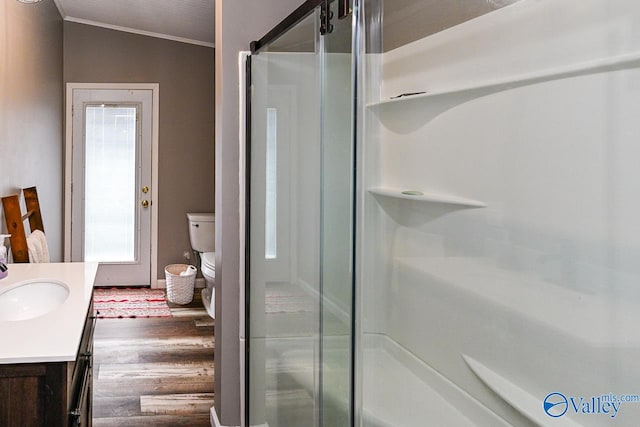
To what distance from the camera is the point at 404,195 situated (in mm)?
1576

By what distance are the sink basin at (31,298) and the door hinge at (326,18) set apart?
131 cm

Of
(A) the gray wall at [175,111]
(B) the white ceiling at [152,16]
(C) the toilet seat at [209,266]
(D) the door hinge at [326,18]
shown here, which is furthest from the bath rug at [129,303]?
(D) the door hinge at [326,18]

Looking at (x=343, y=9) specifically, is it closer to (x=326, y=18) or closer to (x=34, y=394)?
(x=326, y=18)

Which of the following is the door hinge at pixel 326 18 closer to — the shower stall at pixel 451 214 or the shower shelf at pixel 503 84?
the shower stall at pixel 451 214

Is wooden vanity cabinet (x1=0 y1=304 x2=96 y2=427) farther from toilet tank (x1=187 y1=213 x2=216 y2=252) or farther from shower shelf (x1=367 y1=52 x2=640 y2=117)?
toilet tank (x1=187 y1=213 x2=216 y2=252)

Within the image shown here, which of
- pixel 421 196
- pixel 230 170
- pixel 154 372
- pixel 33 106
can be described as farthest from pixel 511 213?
pixel 33 106

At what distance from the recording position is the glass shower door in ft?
5.51

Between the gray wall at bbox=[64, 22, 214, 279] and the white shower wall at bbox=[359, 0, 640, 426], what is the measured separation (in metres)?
4.49

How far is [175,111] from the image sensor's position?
5.82 m

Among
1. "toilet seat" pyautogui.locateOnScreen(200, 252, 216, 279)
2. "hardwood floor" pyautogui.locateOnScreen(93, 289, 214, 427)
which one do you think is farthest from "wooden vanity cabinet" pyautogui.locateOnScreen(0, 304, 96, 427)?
"toilet seat" pyautogui.locateOnScreen(200, 252, 216, 279)

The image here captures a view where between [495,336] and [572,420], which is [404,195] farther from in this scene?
[572,420]

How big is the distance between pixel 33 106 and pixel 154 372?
195 cm

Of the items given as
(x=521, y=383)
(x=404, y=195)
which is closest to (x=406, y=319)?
(x=404, y=195)

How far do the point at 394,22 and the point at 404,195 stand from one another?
0.45 m
